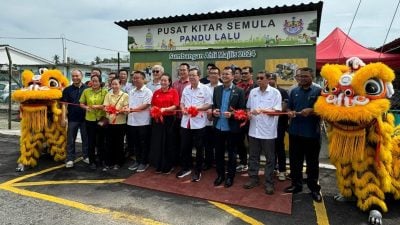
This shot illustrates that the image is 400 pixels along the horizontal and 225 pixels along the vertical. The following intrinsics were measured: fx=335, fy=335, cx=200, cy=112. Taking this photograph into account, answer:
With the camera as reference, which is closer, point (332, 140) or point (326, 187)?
point (332, 140)

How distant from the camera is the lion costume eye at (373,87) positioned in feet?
13.3

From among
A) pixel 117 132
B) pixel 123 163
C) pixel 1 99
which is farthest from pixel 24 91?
pixel 1 99

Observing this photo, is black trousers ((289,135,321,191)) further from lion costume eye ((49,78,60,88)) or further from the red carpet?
lion costume eye ((49,78,60,88))

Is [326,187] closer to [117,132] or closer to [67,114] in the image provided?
[117,132]

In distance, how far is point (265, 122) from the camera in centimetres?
493

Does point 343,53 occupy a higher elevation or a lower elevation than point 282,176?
higher

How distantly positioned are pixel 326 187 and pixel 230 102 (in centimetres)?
212

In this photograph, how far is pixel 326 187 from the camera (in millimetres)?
5469

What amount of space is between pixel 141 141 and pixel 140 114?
522mm

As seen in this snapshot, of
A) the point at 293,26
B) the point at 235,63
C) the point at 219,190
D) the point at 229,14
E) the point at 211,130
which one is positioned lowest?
the point at 219,190

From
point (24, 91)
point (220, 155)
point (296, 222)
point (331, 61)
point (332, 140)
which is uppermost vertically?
point (331, 61)

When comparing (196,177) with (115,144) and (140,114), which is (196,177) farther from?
(115,144)

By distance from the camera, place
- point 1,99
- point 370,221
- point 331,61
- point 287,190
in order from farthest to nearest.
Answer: point 1,99 < point 331,61 < point 287,190 < point 370,221

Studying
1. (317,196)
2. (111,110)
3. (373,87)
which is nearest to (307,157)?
(317,196)
